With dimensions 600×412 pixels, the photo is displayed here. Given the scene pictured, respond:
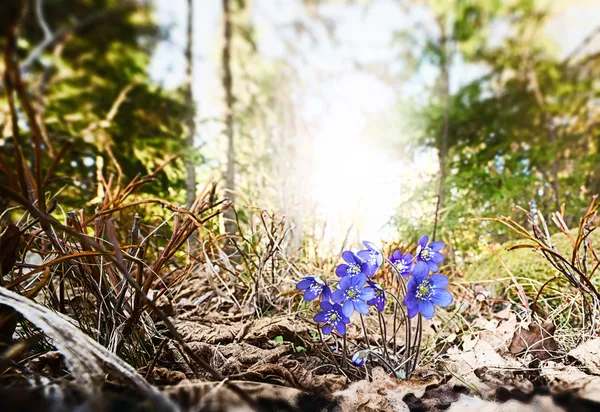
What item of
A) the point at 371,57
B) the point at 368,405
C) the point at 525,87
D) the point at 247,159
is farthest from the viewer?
the point at 371,57

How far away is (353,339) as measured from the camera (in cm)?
77

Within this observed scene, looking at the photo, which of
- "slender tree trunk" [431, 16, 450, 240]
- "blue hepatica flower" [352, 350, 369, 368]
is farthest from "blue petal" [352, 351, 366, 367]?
"slender tree trunk" [431, 16, 450, 240]

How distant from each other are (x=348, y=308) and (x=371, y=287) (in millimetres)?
53

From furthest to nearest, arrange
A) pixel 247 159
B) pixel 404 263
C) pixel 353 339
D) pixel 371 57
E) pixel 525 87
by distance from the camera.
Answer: pixel 371 57 → pixel 525 87 → pixel 247 159 → pixel 353 339 → pixel 404 263

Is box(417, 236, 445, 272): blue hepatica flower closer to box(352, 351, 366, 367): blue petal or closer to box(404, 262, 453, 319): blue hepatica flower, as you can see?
box(404, 262, 453, 319): blue hepatica flower

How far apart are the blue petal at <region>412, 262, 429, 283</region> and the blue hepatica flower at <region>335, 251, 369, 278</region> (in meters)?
0.07

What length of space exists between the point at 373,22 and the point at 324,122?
0.76 m

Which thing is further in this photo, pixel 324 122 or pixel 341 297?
pixel 324 122

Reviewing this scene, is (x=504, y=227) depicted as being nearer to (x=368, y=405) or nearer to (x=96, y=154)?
(x=368, y=405)

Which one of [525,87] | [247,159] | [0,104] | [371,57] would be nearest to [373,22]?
[371,57]

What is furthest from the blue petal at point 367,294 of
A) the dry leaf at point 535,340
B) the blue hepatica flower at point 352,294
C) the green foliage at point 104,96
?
the green foliage at point 104,96

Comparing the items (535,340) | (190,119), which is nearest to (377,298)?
(535,340)

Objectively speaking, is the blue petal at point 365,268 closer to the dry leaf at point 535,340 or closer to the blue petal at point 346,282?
the blue petal at point 346,282

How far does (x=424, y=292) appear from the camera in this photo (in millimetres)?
536
